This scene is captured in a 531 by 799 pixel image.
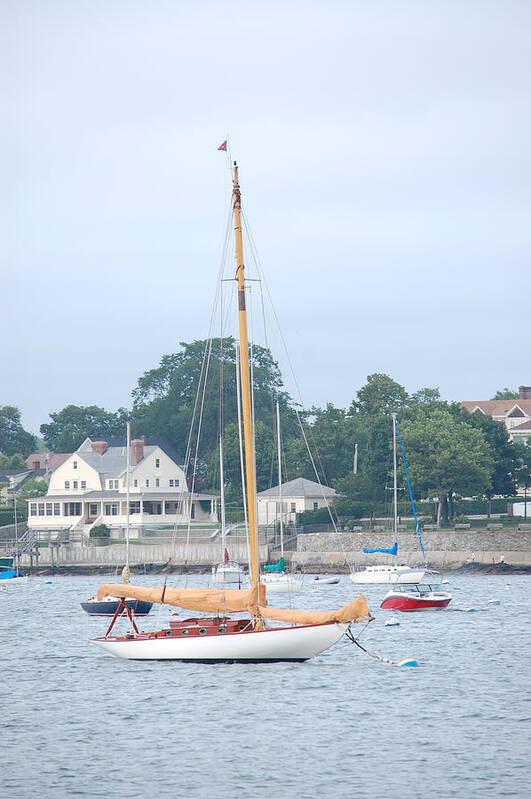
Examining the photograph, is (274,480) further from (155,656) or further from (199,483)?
(155,656)

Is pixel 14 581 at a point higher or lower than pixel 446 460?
lower

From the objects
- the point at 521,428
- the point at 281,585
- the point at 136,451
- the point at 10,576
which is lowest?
the point at 281,585

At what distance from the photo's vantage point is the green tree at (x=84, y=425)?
614ft

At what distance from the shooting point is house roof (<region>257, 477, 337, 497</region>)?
12081 centimetres

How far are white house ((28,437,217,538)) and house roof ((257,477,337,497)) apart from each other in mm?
6109

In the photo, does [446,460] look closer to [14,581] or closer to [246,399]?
[14,581]

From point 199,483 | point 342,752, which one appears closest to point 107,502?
point 199,483

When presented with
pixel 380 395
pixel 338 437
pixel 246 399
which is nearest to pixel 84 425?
pixel 380 395

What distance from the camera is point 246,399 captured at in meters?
40.9

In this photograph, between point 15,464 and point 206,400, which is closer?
point 206,400

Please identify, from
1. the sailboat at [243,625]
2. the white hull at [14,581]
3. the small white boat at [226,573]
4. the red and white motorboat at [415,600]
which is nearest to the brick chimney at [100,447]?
the white hull at [14,581]

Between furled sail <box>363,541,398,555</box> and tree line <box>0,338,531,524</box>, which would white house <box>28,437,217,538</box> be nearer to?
tree line <box>0,338,531,524</box>

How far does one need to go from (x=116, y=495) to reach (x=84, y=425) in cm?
6972

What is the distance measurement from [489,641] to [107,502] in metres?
79.6
